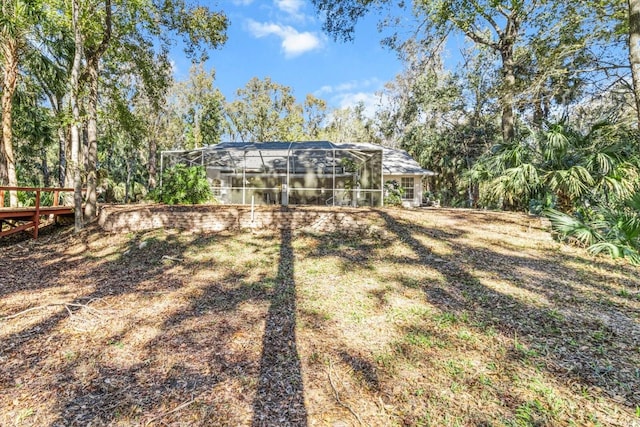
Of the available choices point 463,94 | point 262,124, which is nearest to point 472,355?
point 463,94

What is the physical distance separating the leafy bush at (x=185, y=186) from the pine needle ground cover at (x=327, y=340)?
15.2ft

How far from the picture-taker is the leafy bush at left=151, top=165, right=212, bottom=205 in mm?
10695

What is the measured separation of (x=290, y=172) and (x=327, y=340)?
1273cm

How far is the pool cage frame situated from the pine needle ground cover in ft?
26.6

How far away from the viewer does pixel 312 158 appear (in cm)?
1512

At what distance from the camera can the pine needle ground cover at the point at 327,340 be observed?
242 centimetres

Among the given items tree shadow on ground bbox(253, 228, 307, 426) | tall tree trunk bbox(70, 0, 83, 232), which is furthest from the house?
tree shadow on ground bbox(253, 228, 307, 426)

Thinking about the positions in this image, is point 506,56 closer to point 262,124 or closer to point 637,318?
point 637,318

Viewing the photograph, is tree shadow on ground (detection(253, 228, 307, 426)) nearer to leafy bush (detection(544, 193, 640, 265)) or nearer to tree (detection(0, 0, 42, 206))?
leafy bush (detection(544, 193, 640, 265))

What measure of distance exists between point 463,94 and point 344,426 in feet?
72.6

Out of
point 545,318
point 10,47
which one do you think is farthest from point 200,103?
point 545,318

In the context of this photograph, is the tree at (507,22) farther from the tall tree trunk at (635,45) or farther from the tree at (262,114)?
the tree at (262,114)

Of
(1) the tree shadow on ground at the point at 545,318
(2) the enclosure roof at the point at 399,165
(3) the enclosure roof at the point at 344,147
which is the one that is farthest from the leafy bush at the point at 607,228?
(2) the enclosure roof at the point at 399,165

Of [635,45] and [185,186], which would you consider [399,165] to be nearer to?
[185,186]
